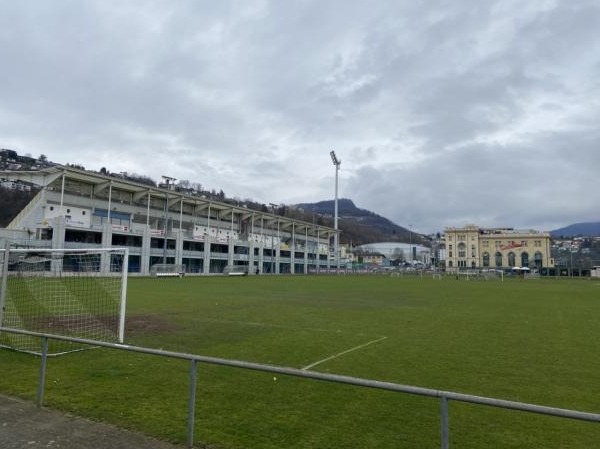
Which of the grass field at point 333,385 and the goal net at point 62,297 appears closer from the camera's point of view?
the grass field at point 333,385

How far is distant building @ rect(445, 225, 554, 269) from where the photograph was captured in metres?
156

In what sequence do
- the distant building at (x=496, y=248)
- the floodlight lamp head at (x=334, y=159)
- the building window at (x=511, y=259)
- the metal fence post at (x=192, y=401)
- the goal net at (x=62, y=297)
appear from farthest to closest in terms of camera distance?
the building window at (x=511, y=259) < the distant building at (x=496, y=248) < the floodlight lamp head at (x=334, y=159) < the goal net at (x=62, y=297) < the metal fence post at (x=192, y=401)

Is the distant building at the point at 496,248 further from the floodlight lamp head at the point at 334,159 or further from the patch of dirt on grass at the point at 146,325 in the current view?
the patch of dirt on grass at the point at 146,325

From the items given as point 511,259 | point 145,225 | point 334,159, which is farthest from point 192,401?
point 511,259

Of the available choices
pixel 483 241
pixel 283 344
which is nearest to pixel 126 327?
pixel 283 344

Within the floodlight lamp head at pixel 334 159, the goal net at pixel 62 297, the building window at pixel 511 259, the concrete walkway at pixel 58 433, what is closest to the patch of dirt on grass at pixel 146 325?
the goal net at pixel 62 297

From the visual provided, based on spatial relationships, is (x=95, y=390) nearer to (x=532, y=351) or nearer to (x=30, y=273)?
(x=532, y=351)

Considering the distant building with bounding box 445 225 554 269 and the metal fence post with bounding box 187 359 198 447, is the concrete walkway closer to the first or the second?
the metal fence post with bounding box 187 359 198 447

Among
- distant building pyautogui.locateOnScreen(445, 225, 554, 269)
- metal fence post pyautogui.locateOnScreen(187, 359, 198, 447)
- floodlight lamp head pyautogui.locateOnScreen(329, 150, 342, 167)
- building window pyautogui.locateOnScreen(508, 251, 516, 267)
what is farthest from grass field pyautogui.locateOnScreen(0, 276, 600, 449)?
building window pyautogui.locateOnScreen(508, 251, 516, 267)

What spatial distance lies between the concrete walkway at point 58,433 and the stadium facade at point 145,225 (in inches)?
1653

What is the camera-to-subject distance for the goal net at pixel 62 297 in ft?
37.7

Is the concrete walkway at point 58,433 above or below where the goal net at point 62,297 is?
below

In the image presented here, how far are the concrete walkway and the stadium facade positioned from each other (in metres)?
42.0

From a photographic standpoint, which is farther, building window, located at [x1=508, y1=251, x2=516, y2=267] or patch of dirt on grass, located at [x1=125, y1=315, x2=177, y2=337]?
building window, located at [x1=508, y1=251, x2=516, y2=267]
